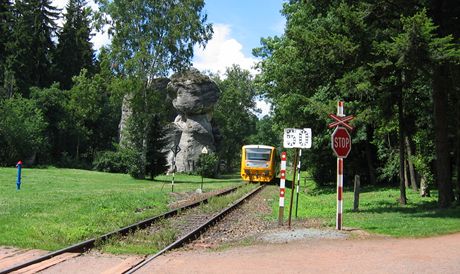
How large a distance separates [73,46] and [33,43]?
723 cm

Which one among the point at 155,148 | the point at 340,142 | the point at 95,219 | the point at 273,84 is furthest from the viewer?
the point at 155,148

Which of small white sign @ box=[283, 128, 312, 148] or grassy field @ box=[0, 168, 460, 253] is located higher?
small white sign @ box=[283, 128, 312, 148]

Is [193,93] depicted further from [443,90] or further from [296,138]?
[296,138]

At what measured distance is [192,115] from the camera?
62031 mm

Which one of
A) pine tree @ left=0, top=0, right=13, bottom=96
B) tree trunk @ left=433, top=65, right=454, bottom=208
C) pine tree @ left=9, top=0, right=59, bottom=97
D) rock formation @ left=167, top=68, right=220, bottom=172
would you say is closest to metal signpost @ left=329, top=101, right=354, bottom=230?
tree trunk @ left=433, top=65, right=454, bottom=208

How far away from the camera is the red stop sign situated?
1155cm

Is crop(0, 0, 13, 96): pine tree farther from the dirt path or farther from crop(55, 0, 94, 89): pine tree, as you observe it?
the dirt path

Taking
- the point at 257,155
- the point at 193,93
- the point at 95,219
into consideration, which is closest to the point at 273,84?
the point at 257,155

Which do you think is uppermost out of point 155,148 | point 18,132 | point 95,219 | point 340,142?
point 18,132

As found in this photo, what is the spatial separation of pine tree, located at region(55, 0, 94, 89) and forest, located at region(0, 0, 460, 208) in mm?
200

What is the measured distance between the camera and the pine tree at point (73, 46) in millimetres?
68438

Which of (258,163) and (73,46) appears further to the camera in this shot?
(73,46)

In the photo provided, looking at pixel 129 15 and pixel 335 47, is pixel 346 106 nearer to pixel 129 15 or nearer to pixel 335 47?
pixel 335 47

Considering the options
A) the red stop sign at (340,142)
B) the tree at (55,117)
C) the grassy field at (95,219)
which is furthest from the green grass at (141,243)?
the tree at (55,117)
